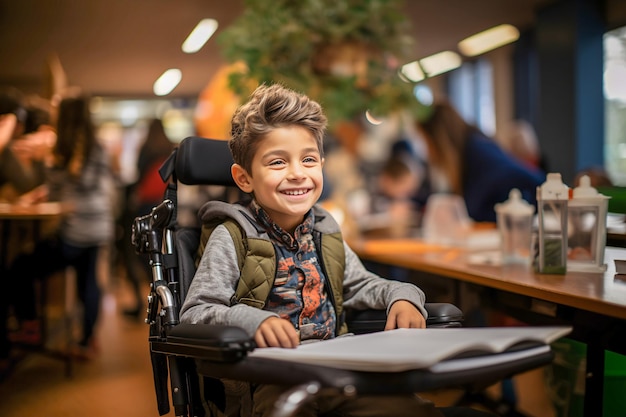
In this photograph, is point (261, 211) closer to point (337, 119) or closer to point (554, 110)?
point (337, 119)

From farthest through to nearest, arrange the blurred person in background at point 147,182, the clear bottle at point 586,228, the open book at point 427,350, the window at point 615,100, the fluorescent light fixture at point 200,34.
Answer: the window at point 615,100, the blurred person in background at point 147,182, the fluorescent light fixture at point 200,34, the clear bottle at point 586,228, the open book at point 427,350

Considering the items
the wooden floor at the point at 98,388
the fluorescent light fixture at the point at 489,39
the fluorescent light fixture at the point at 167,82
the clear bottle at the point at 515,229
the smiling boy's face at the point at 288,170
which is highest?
the fluorescent light fixture at the point at 489,39

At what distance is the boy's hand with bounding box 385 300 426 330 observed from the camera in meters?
1.51

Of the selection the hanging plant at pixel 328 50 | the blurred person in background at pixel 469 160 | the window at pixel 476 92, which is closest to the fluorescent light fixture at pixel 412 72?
the hanging plant at pixel 328 50

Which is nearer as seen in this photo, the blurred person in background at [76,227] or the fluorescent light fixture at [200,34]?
the blurred person in background at [76,227]

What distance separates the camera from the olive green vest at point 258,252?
1.55 metres

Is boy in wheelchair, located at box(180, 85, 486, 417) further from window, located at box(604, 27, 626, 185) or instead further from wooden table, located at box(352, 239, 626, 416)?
window, located at box(604, 27, 626, 185)

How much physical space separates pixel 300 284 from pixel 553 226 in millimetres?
837

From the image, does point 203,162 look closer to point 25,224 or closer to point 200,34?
point 25,224

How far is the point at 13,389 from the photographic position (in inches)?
114

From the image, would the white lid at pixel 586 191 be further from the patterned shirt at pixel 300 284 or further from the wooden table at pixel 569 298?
the patterned shirt at pixel 300 284

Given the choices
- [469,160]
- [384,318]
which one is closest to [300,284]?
[384,318]

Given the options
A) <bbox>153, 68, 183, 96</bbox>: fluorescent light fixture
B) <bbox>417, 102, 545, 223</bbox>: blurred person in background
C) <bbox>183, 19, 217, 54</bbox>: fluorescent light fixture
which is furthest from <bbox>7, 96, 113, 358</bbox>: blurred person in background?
<bbox>417, 102, 545, 223</bbox>: blurred person in background

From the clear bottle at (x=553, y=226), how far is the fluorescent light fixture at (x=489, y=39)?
537 cm
